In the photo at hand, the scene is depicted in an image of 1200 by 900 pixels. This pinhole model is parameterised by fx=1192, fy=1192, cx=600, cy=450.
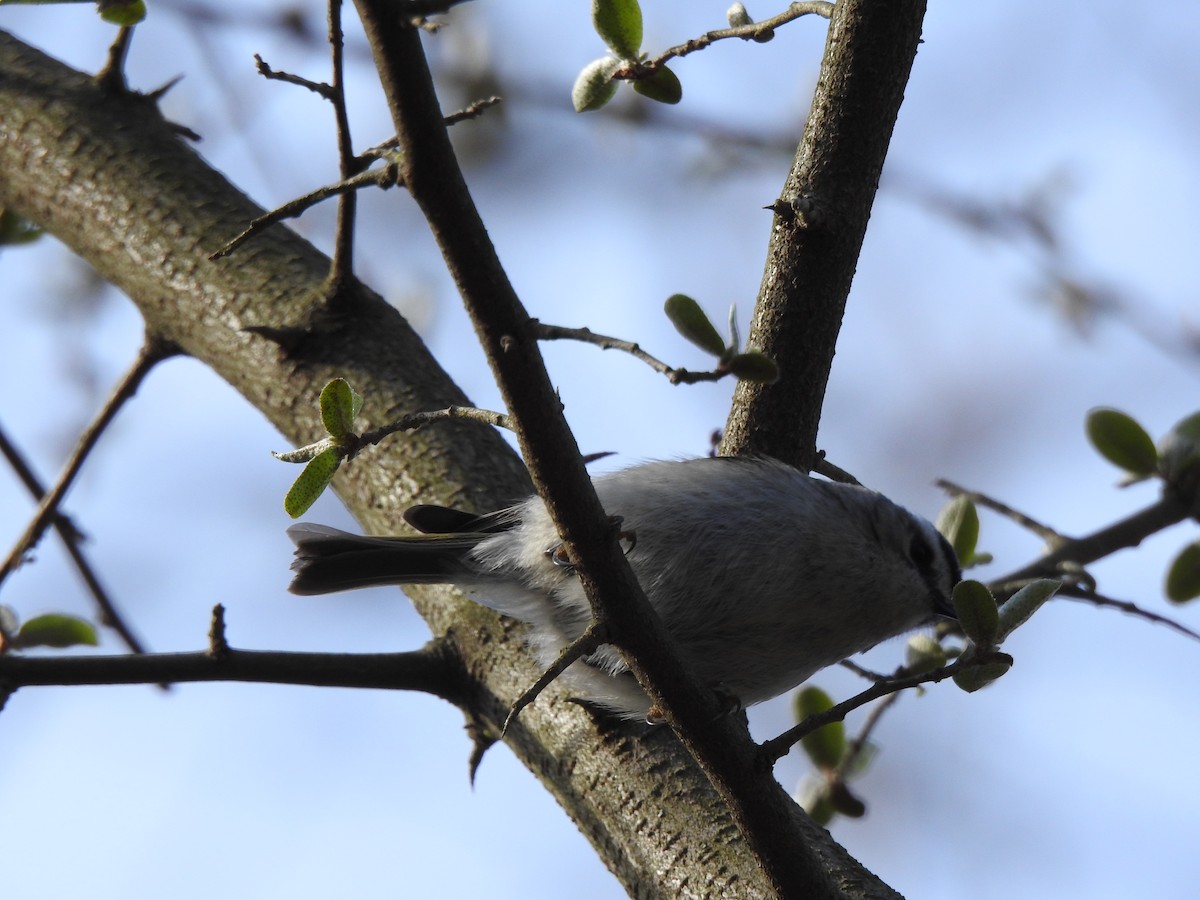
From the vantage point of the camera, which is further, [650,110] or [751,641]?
[650,110]

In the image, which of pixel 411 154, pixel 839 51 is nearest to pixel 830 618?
pixel 839 51

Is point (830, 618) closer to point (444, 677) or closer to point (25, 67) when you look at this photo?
point (444, 677)

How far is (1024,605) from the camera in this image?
1563 millimetres

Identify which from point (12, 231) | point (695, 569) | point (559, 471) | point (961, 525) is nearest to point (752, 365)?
point (559, 471)

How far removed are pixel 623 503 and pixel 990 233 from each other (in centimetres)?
226

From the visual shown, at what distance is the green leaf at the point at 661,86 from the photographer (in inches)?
72.6

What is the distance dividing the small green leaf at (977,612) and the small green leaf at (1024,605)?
0.01 m

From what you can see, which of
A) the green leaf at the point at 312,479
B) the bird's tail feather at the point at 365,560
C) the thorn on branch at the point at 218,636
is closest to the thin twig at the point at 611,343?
the green leaf at the point at 312,479

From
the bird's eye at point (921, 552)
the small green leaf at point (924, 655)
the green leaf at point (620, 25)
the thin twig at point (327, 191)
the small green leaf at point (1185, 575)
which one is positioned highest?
the green leaf at point (620, 25)

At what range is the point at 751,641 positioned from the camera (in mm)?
2168

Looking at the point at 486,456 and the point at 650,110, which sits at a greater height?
the point at 650,110

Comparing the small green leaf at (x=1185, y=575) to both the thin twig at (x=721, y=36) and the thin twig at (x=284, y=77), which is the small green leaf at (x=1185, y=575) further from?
the thin twig at (x=284, y=77)

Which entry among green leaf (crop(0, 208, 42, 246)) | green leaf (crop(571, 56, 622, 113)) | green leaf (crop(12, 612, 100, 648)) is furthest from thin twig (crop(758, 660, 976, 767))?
green leaf (crop(0, 208, 42, 246))

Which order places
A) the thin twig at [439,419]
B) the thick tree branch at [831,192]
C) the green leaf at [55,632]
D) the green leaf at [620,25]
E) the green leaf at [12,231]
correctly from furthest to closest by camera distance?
the green leaf at [12,231]
the green leaf at [55,632]
the thick tree branch at [831,192]
the green leaf at [620,25]
the thin twig at [439,419]
